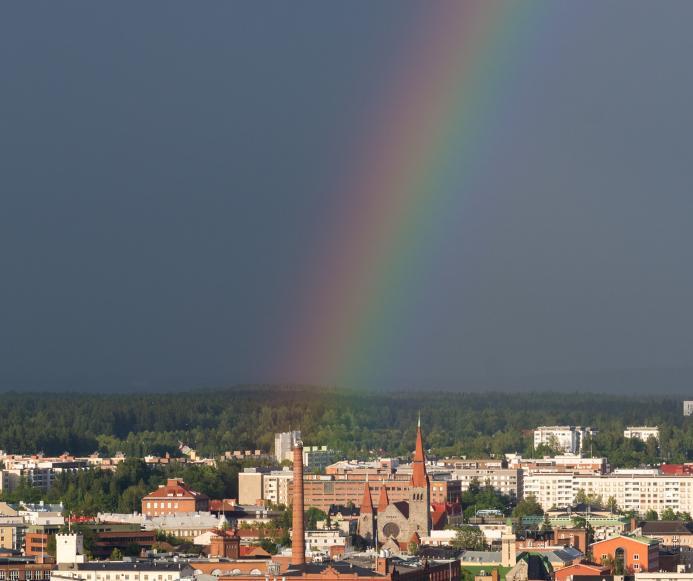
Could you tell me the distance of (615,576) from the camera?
3610 inches

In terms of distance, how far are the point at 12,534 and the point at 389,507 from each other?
2297 cm

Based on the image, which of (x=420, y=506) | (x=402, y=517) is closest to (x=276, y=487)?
(x=402, y=517)

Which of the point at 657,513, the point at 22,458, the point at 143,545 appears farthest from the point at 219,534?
the point at 22,458

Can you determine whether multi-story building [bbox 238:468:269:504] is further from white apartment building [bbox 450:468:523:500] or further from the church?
the church

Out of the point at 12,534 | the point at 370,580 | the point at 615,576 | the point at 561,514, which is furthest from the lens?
the point at 561,514

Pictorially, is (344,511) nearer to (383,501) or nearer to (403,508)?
(383,501)

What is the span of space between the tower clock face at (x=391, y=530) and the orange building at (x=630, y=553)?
2512 cm

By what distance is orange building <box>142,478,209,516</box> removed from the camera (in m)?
143

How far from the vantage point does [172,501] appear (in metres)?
145

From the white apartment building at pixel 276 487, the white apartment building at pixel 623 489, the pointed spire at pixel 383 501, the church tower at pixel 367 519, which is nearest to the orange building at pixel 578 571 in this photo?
the church tower at pixel 367 519

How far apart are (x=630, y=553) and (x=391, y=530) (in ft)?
93.9

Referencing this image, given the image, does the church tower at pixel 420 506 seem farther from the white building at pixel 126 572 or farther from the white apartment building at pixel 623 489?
the white building at pixel 126 572

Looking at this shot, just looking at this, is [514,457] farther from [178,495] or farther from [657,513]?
[178,495]

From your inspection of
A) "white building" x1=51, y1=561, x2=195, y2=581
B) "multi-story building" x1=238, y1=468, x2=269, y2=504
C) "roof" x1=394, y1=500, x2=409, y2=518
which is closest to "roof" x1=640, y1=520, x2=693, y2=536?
"roof" x1=394, y1=500, x2=409, y2=518
